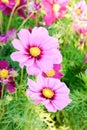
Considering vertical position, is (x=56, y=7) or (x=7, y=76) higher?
(x=56, y=7)

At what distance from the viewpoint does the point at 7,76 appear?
965 millimetres

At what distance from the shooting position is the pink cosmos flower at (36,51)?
861mm

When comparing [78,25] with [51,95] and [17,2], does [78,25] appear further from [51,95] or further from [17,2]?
[51,95]

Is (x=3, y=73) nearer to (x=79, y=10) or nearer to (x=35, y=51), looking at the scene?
(x=35, y=51)

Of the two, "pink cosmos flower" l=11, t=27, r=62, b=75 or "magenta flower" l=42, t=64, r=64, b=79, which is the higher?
"pink cosmos flower" l=11, t=27, r=62, b=75

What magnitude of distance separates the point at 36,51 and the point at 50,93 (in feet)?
0.31

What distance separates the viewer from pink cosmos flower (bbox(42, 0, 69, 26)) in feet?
3.43

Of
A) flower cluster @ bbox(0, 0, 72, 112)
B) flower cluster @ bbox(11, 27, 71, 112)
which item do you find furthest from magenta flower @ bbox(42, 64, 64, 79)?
flower cluster @ bbox(11, 27, 71, 112)

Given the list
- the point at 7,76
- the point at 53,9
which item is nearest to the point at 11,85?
the point at 7,76

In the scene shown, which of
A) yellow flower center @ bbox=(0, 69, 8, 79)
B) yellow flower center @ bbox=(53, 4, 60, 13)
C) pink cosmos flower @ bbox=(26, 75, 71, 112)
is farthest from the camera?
yellow flower center @ bbox=(53, 4, 60, 13)

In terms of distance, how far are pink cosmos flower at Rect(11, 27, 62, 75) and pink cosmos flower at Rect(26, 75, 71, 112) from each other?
27mm

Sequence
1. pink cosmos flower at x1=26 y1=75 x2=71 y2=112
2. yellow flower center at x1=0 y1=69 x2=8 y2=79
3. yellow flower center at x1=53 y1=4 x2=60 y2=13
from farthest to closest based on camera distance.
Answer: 1. yellow flower center at x1=53 y1=4 x2=60 y2=13
2. yellow flower center at x1=0 y1=69 x2=8 y2=79
3. pink cosmos flower at x1=26 y1=75 x2=71 y2=112

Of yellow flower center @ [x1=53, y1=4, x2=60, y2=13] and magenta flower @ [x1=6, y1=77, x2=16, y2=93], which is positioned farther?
yellow flower center @ [x1=53, y1=4, x2=60, y2=13]

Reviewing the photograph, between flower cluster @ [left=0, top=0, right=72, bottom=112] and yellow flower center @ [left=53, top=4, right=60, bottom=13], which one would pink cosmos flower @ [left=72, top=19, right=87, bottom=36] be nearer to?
yellow flower center @ [left=53, top=4, right=60, bottom=13]
